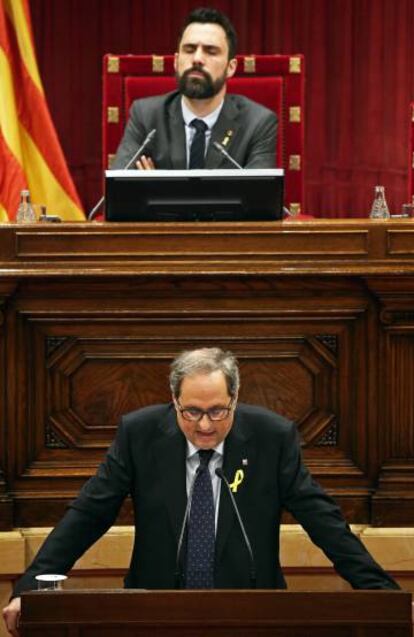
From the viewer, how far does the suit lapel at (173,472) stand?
3.23 m

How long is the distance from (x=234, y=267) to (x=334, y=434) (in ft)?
1.76

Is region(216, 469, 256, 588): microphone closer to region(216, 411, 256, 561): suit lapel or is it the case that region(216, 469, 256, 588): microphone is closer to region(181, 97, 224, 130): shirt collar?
region(216, 411, 256, 561): suit lapel

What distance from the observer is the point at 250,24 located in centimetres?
736

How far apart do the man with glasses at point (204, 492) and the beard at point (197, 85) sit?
204cm

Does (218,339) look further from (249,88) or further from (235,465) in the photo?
(249,88)

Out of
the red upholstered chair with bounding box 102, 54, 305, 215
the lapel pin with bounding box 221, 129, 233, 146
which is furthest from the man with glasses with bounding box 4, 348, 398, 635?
the red upholstered chair with bounding box 102, 54, 305, 215

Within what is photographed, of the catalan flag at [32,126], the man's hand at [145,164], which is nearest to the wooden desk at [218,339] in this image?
the man's hand at [145,164]

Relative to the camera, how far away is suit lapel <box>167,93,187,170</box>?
5.07m

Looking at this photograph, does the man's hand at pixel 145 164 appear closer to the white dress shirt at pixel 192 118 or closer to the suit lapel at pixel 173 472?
the white dress shirt at pixel 192 118

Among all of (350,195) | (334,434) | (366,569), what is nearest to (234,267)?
(334,434)

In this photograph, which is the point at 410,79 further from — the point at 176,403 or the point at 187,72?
the point at 176,403

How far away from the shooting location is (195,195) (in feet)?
13.8

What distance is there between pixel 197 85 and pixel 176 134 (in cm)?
18
